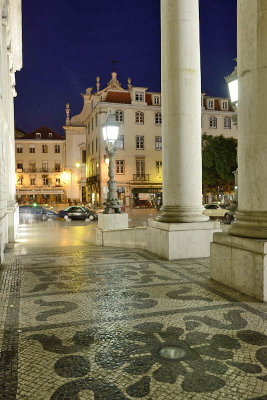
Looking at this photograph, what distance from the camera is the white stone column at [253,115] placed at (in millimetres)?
4844

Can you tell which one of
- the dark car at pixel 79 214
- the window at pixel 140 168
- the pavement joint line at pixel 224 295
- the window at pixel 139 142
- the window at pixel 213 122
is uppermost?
the window at pixel 213 122

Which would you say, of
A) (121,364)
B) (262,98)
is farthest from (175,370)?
(262,98)

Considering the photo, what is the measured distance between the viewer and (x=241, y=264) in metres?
4.99

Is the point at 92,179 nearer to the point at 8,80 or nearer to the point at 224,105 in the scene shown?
the point at 224,105

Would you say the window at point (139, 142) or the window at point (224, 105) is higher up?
the window at point (224, 105)

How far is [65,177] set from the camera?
66812 millimetres

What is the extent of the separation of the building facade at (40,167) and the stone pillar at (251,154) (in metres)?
67.2

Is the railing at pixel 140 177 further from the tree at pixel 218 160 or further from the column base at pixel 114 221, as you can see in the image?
the column base at pixel 114 221

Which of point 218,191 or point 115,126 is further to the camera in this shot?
point 218,191

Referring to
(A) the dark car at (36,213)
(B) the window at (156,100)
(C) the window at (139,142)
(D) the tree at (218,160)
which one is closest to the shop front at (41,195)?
(C) the window at (139,142)

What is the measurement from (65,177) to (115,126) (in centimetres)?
5611

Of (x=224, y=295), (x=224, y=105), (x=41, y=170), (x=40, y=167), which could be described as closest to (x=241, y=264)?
(x=224, y=295)

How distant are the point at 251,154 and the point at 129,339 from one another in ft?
10.1

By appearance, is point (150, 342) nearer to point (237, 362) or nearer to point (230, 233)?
point (237, 362)
